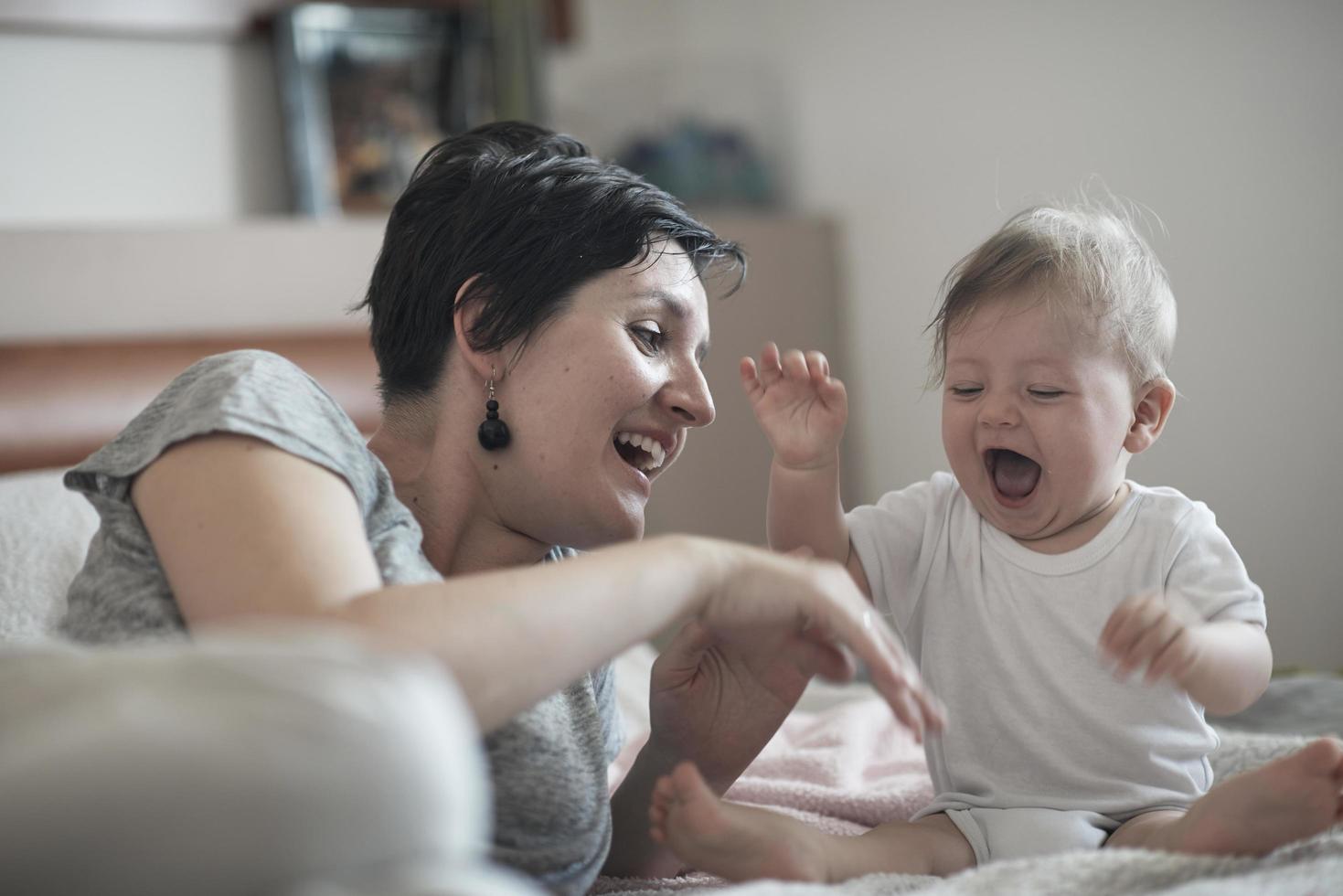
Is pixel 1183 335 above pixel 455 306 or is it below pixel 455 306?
below

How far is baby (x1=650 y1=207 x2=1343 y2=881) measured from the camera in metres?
1.12

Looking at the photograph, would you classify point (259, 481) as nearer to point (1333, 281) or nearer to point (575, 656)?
point (575, 656)

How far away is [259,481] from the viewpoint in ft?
2.72

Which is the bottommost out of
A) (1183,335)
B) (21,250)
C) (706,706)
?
(706,706)

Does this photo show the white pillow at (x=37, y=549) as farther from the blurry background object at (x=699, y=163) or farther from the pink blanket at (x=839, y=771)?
the blurry background object at (x=699, y=163)

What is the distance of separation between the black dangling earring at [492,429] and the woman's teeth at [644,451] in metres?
0.12

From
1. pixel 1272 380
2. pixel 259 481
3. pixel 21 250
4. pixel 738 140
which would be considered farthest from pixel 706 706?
pixel 738 140

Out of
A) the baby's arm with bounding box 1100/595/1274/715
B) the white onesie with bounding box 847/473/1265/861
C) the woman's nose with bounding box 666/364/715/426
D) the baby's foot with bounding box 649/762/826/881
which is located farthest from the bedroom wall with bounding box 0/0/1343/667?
the baby's foot with bounding box 649/762/826/881

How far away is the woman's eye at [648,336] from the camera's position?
122 cm

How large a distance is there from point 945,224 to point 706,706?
5.11ft

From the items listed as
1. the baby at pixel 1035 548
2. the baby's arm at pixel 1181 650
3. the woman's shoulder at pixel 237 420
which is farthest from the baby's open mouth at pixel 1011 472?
the woman's shoulder at pixel 237 420

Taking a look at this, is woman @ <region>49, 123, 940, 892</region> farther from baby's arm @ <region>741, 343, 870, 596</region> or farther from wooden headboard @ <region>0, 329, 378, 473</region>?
wooden headboard @ <region>0, 329, 378, 473</region>

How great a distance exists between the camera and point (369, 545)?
954mm

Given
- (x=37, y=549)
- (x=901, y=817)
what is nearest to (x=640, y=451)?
(x=901, y=817)
